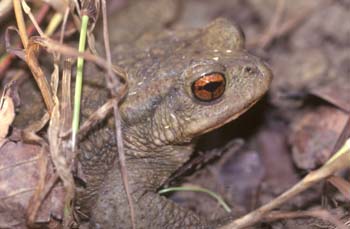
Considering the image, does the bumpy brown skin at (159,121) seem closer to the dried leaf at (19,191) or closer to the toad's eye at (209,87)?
the toad's eye at (209,87)

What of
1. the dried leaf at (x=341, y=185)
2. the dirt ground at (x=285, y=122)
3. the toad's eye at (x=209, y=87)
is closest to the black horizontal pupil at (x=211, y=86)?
the toad's eye at (x=209, y=87)

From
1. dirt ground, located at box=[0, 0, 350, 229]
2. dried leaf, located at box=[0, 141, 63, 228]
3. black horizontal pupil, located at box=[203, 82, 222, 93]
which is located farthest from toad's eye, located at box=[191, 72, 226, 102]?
dried leaf, located at box=[0, 141, 63, 228]

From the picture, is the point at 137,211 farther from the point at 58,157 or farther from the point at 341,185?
the point at 341,185

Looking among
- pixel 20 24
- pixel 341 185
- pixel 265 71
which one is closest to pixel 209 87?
pixel 265 71

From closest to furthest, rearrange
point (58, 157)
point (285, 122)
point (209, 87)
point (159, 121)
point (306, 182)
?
point (306, 182), point (58, 157), point (209, 87), point (159, 121), point (285, 122)

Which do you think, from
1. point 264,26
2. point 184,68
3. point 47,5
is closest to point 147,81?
point 184,68

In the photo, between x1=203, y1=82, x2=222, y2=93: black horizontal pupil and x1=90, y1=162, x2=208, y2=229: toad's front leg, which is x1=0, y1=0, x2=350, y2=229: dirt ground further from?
x1=203, y1=82, x2=222, y2=93: black horizontal pupil

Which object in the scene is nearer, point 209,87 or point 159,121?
point 209,87

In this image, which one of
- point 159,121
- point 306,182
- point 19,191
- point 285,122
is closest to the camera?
point 306,182
